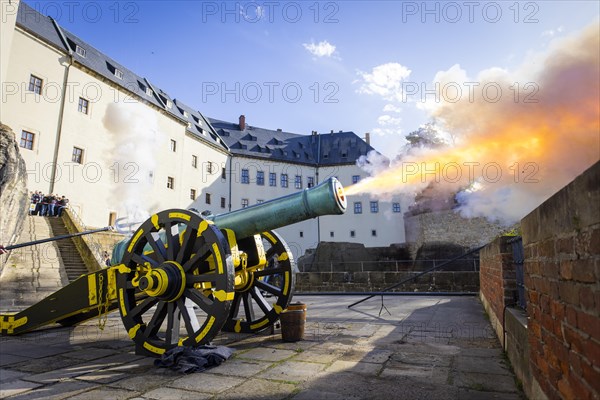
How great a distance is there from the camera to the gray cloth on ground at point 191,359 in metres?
3.57

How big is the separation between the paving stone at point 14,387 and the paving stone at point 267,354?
6.31 ft

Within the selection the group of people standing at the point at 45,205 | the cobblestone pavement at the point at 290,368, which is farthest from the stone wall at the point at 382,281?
the group of people standing at the point at 45,205

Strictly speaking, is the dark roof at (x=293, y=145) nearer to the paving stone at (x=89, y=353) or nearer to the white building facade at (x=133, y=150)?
the white building facade at (x=133, y=150)

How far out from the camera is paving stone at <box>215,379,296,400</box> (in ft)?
9.13

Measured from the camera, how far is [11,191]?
1295 centimetres

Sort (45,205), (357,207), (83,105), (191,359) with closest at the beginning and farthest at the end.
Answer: (191,359)
(45,205)
(83,105)
(357,207)

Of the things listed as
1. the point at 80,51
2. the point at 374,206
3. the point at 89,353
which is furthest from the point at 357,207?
the point at 89,353

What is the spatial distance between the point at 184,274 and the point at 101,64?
27496 millimetres

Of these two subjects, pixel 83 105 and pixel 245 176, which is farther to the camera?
pixel 245 176

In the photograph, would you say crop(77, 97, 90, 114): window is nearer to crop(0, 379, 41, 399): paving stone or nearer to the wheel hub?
the wheel hub

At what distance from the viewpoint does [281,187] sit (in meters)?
38.3

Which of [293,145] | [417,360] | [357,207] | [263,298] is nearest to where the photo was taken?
[417,360]

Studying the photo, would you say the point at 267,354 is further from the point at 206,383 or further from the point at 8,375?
the point at 8,375

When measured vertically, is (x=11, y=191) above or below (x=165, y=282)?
above
